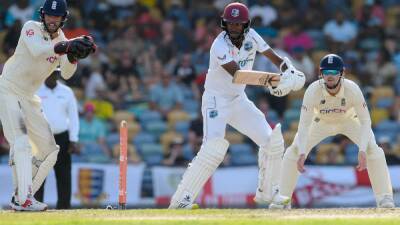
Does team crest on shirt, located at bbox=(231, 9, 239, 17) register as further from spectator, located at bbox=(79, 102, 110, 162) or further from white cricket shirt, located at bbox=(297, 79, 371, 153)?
spectator, located at bbox=(79, 102, 110, 162)

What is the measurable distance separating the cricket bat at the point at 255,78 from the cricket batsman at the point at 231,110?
0.25ft

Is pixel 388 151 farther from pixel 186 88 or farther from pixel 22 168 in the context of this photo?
pixel 22 168

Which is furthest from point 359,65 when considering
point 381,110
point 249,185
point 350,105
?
point 350,105

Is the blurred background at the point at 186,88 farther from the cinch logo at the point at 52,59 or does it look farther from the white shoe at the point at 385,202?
the cinch logo at the point at 52,59

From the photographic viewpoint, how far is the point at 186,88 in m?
20.3

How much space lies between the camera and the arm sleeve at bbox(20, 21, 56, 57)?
11742 mm

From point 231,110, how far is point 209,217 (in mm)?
1767

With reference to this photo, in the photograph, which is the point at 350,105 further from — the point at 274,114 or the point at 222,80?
the point at 274,114

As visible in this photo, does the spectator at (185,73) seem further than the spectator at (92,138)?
Yes

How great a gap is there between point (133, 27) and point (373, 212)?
398 inches

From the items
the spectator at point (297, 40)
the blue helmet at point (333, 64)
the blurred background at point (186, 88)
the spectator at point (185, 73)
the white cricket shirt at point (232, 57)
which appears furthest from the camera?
the spectator at point (297, 40)

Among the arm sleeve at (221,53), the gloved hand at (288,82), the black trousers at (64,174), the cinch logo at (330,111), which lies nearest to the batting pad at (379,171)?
the cinch logo at (330,111)

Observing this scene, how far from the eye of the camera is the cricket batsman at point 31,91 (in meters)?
11.8

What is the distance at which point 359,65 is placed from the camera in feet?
69.6
